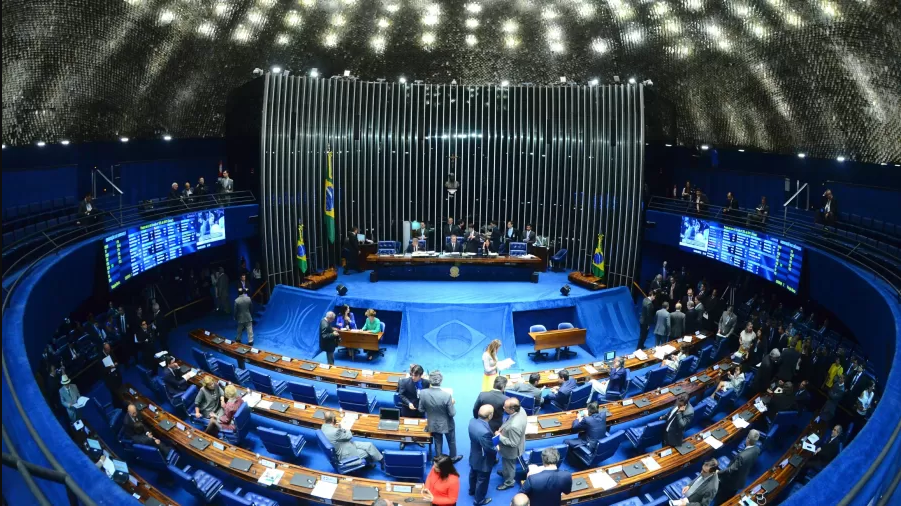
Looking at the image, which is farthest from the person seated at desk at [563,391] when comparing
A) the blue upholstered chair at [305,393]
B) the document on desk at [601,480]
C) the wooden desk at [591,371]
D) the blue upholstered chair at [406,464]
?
the blue upholstered chair at [305,393]

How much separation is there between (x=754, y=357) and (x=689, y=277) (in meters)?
5.54

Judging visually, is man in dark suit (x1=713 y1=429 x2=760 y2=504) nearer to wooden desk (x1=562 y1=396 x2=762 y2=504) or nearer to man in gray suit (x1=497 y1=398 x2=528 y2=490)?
wooden desk (x1=562 y1=396 x2=762 y2=504)

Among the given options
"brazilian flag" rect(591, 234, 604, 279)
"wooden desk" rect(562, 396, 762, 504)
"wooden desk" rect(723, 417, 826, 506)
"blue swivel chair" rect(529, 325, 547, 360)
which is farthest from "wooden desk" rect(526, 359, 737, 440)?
"brazilian flag" rect(591, 234, 604, 279)

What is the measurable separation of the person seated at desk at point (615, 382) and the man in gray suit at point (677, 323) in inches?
146

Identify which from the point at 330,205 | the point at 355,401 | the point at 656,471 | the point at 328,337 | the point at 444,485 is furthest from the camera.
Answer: the point at 330,205

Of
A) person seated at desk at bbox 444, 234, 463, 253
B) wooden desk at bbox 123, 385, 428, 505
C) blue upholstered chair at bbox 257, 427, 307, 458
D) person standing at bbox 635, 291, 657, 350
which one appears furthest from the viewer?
person seated at desk at bbox 444, 234, 463, 253

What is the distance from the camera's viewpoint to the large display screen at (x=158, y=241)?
43.7ft

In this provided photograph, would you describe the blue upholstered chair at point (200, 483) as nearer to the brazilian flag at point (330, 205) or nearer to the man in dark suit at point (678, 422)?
the man in dark suit at point (678, 422)

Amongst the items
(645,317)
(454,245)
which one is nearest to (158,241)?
(454,245)

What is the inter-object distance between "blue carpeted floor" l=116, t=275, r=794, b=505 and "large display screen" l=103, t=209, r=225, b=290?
2133 millimetres

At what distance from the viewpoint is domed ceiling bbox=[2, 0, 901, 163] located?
43.8ft

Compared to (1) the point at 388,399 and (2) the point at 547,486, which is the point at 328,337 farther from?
(2) the point at 547,486

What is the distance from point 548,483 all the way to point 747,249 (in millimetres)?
11031

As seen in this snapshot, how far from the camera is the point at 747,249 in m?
15.6
